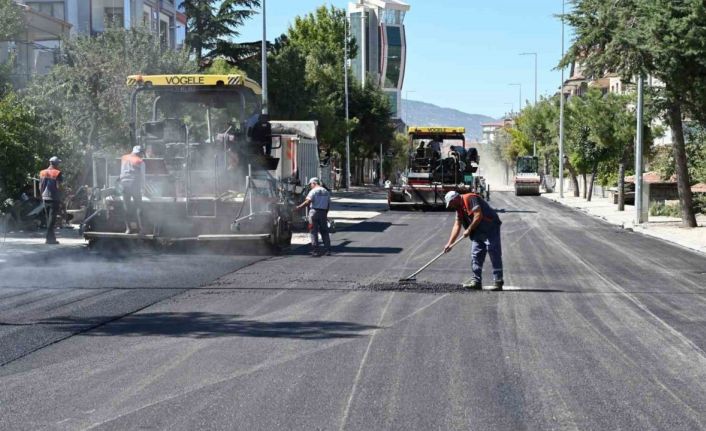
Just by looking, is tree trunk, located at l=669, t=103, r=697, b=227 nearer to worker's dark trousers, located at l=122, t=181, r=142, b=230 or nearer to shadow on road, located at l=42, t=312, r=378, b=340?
worker's dark trousers, located at l=122, t=181, r=142, b=230

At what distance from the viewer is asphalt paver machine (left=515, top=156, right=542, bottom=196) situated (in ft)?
216

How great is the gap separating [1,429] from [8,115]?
16.3 meters

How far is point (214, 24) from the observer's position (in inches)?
2142

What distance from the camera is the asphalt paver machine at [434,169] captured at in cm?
3781

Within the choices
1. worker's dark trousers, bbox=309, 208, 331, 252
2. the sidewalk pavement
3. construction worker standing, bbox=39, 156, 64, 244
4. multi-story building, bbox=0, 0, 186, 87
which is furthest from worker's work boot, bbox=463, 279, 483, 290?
multi-story building, bbox=0, 0, 186, 87

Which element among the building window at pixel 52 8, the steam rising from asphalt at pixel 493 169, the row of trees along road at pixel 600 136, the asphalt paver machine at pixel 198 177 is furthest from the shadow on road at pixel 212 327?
the steam rising from asphalt at pixel 493 169

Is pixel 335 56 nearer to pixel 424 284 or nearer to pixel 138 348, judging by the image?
pixel 424 284

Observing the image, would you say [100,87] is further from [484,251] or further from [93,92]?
[484,251]

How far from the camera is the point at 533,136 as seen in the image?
78750 mm

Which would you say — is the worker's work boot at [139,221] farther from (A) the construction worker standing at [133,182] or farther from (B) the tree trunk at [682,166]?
(B) the tree trunk at [682,166]

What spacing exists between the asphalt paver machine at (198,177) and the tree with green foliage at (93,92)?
912 cm

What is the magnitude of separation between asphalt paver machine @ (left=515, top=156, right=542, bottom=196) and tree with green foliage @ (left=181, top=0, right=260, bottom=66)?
21638 millimetres

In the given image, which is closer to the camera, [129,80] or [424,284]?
[424,284]

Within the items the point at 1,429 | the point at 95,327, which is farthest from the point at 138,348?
the point at 1,429
